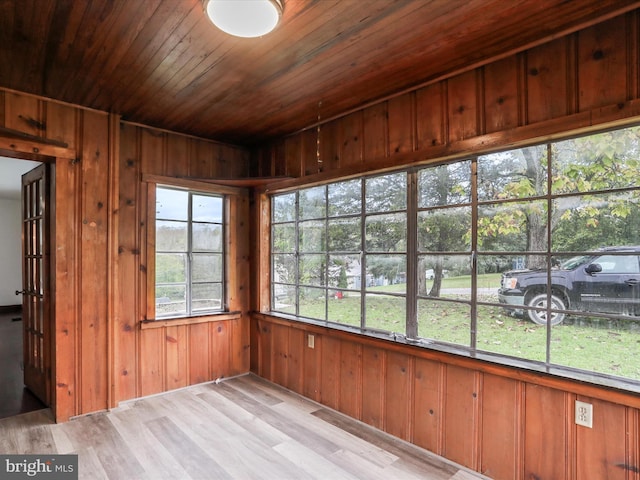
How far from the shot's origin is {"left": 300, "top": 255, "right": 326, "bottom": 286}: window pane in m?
3.40

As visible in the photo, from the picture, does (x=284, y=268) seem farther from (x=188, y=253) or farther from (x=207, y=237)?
(x=188, y=253)

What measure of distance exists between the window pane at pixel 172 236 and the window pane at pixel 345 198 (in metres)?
1.57

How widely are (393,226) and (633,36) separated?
1.66m

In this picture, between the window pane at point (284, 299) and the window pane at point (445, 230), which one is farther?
the window pane at point (284, 299)

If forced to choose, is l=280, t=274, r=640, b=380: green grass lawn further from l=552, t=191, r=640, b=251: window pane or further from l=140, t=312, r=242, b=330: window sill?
l=140, t=312, r=242, b=330: window sill

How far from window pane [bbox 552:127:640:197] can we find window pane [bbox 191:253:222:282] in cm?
316

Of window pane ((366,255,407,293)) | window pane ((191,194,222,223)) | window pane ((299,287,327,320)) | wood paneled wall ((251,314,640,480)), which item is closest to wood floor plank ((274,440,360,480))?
wood paneled wall ((251,314,640,480))

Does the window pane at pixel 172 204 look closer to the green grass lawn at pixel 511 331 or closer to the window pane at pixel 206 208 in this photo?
the window pane at pixel 206 208

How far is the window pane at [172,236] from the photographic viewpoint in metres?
3.55

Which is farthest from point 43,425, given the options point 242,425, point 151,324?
point 242,425

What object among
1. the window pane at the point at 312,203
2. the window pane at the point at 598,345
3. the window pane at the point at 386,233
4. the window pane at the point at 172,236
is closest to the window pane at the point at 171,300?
the window pane at the point at 172,236

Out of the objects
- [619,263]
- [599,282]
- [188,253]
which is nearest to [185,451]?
[188,253]

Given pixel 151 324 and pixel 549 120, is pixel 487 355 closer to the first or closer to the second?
pixel 549 120

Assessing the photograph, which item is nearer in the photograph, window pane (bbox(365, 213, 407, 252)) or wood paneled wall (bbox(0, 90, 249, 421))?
window pane (bbox(365, 213, 407, 252))
